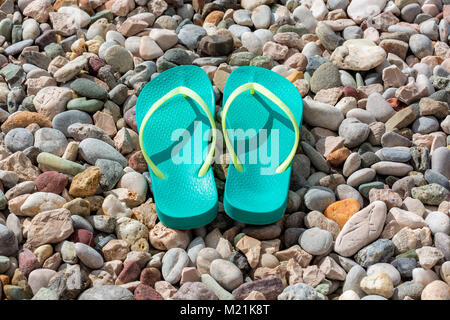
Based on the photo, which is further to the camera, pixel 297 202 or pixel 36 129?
pixel 36 129

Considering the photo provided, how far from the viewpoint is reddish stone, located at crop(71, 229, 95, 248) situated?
167 cm

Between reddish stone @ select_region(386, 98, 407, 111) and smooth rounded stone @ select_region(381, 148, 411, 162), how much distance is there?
0.26 meters

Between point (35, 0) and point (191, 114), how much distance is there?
3.32ft

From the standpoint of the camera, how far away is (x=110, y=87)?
2197 millimetres

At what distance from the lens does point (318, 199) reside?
1.82m

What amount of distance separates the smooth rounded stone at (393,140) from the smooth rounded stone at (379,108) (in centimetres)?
12

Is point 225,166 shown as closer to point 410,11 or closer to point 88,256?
point 88,256

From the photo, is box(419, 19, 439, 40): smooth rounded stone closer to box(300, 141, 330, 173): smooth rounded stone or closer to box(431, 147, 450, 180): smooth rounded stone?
box(431, 147, 450, 180): smooth rounded stone

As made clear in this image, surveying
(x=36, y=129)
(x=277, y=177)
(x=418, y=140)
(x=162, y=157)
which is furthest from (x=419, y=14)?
(x=36, y=129)

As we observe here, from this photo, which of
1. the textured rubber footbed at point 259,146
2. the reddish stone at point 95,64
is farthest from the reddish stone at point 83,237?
the reddish stone at point 95,64

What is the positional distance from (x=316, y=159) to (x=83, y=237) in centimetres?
80

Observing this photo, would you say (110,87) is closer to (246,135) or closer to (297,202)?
(246,135)

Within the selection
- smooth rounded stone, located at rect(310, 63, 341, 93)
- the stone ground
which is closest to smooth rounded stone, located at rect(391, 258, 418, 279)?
the stone ground
